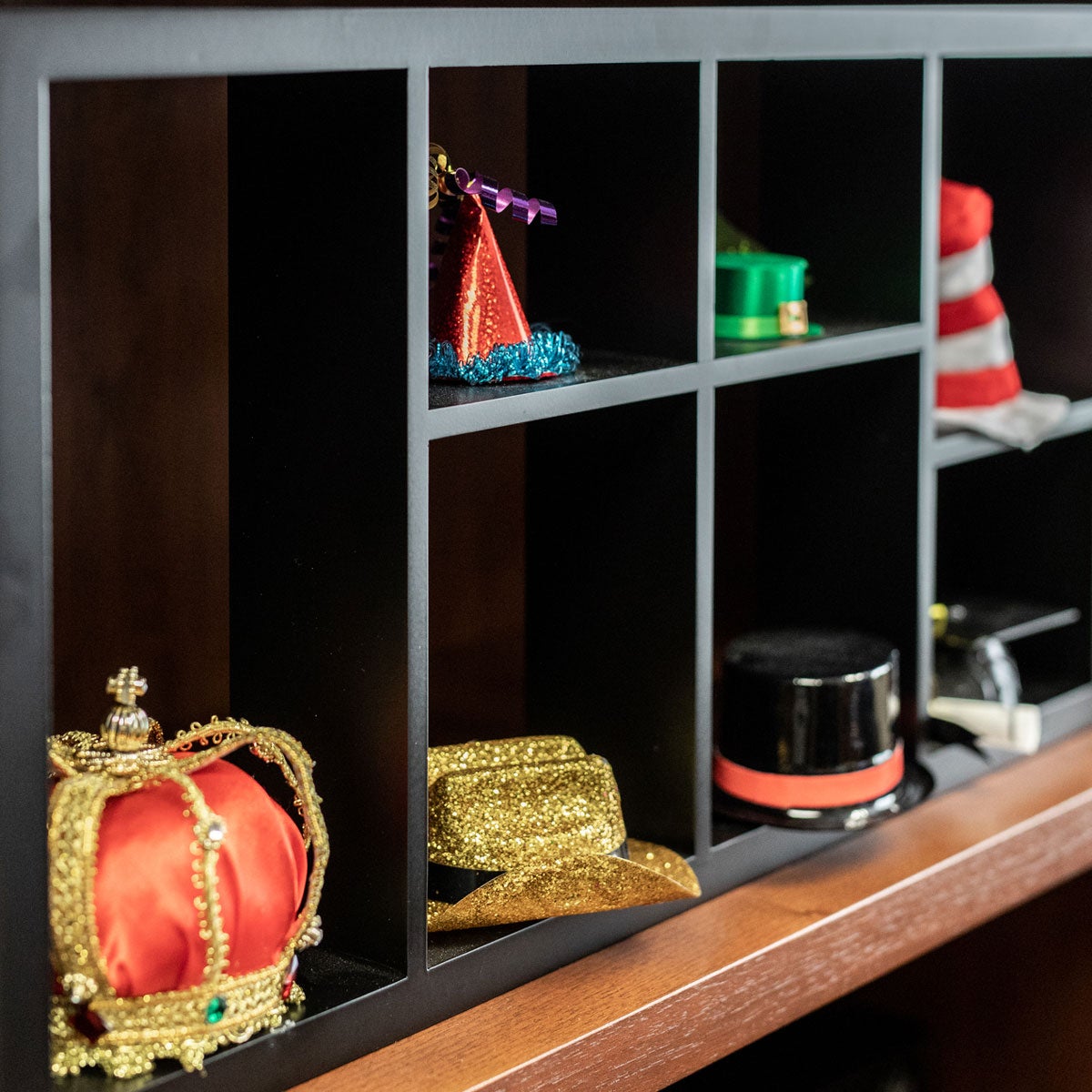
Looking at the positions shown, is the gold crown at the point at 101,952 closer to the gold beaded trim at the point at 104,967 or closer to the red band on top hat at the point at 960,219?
the gold beaded trim at the point at 104,967

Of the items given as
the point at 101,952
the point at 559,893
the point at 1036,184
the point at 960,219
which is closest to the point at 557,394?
the point at 559,893

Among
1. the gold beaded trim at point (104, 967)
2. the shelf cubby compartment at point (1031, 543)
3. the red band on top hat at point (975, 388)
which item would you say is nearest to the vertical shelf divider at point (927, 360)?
the red band on top hat at point (975, 388)

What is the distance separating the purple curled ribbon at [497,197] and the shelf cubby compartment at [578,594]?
0.14 meters

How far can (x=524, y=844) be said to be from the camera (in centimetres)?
98

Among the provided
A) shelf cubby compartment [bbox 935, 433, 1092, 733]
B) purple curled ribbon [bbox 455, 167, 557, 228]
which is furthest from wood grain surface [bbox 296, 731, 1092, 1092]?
purple curled ribbon [bbox 455, 167, 557, 228]

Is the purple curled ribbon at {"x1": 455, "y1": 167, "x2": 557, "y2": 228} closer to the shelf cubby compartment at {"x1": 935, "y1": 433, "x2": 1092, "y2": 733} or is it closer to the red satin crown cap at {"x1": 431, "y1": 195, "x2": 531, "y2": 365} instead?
the red satin crown cap at {"x1": 431, "y1": 195, "x2": 531, "y2": 365}

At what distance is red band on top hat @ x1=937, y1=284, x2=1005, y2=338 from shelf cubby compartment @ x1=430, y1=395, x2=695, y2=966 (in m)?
0.39

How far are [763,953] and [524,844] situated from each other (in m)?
0.19

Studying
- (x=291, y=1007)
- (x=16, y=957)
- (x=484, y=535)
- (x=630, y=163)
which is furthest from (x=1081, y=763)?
(x=16, y=957)

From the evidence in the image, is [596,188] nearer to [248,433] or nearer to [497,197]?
[497,197]

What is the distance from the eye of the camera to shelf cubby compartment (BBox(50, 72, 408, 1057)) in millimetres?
881

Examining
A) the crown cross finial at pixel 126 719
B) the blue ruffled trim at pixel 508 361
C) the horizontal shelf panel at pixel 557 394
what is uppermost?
the blue ruffled trim at pixel 508 361

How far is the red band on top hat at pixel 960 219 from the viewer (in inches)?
52.1

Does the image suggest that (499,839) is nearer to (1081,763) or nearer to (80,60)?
(80,60)
